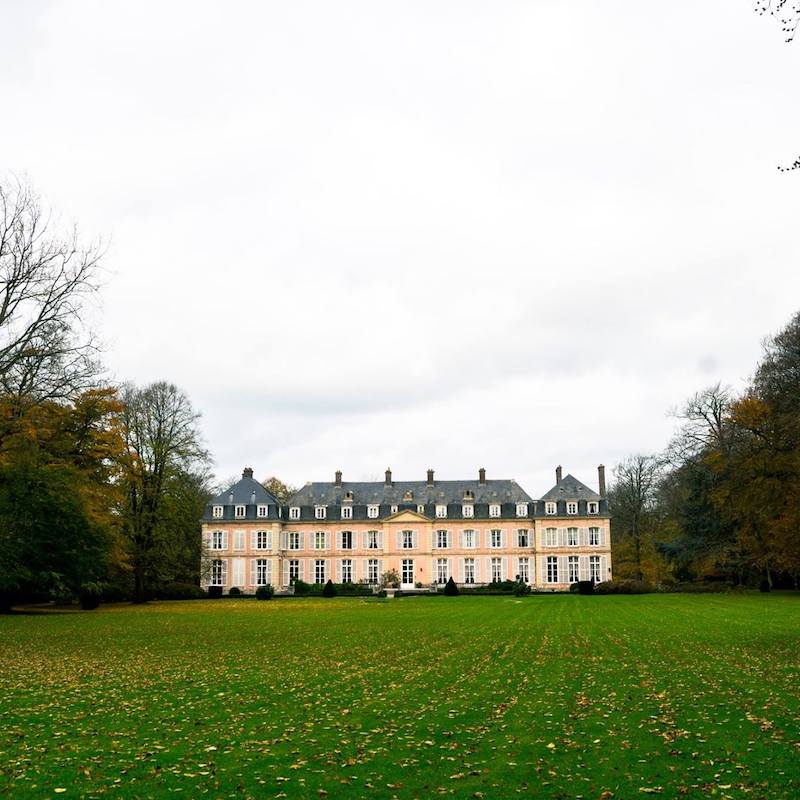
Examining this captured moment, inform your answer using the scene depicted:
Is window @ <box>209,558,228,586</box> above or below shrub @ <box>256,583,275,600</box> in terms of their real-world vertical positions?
above

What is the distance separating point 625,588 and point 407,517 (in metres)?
19.3

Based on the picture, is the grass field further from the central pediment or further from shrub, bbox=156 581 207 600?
the central pediment

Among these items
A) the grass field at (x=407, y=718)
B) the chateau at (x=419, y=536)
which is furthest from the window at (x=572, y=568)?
the grass field at (x=407, y=718)

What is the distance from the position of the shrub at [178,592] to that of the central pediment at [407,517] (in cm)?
1608

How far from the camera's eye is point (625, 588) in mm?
50844

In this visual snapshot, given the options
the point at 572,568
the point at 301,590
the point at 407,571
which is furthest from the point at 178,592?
the point at 572,568

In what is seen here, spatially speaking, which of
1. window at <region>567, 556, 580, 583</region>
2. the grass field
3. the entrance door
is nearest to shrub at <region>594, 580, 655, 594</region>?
window at <region>567, 556, 580, 583</region>

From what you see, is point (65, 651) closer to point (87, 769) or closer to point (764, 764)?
point (87, 769)

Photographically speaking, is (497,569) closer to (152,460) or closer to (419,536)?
(419,536)

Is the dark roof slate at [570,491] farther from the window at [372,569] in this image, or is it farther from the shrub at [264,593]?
the shrub at [264,593]

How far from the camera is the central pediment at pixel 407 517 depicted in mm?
64562

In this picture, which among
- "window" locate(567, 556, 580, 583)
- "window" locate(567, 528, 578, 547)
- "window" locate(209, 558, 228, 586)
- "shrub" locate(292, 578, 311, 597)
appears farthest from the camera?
"window" locate(209, 558, 228, 586)

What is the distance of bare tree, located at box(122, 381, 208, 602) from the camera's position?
4597 centimetres

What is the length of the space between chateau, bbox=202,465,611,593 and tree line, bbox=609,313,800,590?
4.73 metres
